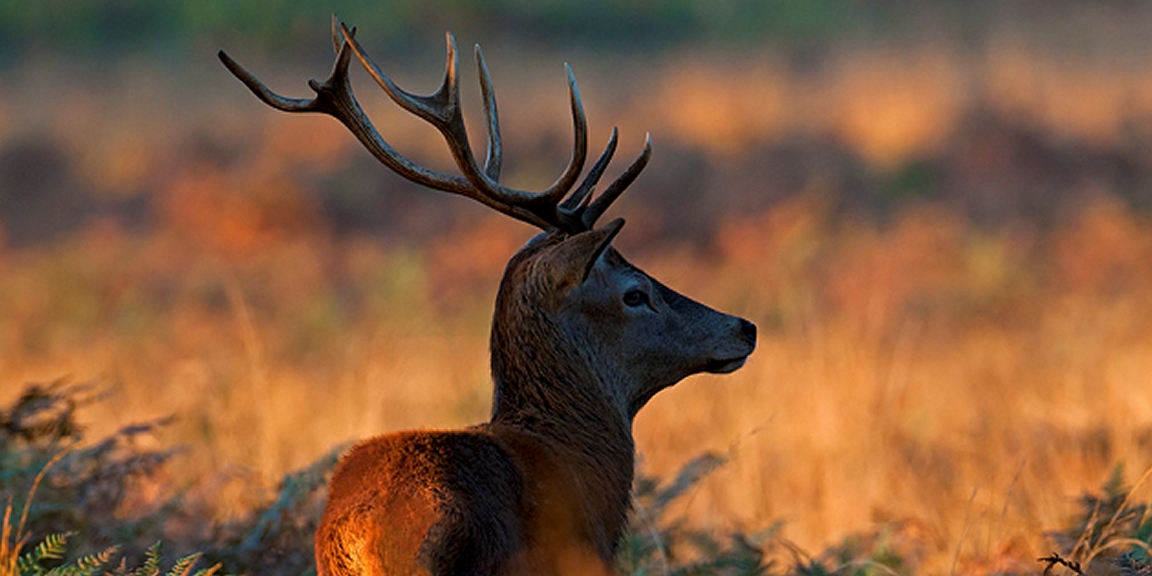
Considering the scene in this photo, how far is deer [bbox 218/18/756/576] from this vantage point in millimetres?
3322

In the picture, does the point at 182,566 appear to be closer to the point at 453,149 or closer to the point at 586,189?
the point at 453,149

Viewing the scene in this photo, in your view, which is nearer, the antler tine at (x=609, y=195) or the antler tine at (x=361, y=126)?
the antler tine at (x=361, y=126)

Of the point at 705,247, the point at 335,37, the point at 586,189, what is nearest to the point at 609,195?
the point at 586,189

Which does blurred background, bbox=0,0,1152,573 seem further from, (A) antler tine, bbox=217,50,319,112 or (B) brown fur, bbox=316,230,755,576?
(A) antler tine, bbox=217,50,319,112

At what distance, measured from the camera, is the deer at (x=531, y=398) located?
10.9ft

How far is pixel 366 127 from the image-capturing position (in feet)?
14.5

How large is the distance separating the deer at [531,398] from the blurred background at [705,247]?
805 mm

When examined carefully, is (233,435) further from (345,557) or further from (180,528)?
(345,557)

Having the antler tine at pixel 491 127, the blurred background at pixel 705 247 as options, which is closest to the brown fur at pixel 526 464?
the antler tine at pixel 491 127

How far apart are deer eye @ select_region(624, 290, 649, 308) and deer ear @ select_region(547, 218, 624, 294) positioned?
0.91 ft

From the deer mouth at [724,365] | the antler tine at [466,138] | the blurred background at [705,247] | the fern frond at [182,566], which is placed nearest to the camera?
the fern frond at [182,566]

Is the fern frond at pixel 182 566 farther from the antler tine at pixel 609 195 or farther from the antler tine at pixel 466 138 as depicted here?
the antler tine at pixel 609 195

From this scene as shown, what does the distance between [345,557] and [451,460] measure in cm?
30

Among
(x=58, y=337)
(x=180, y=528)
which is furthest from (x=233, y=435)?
(x=58, y=337)
